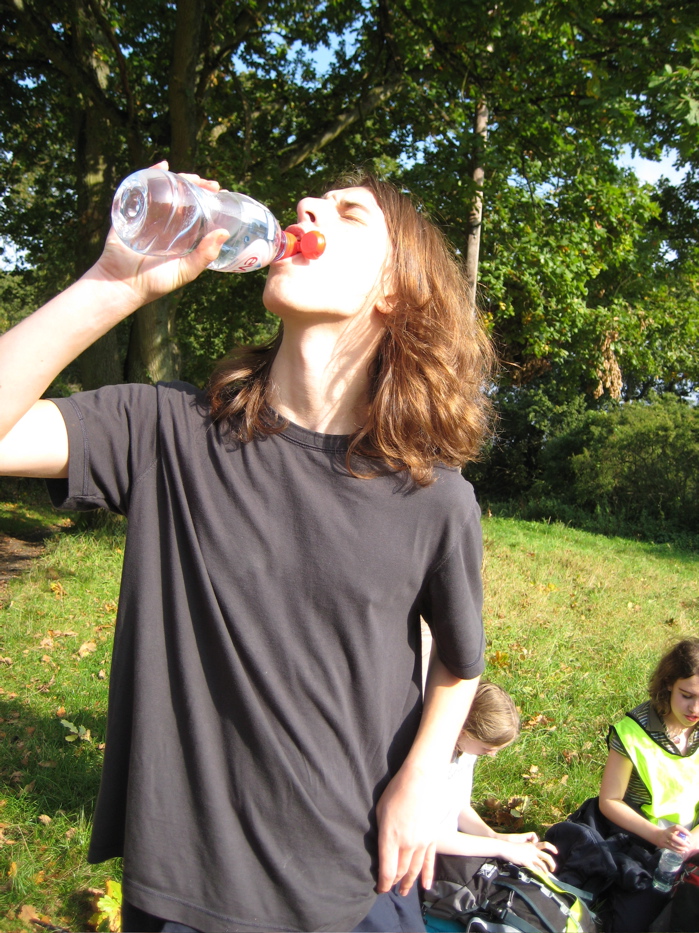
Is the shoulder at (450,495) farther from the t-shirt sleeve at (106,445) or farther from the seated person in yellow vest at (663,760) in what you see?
the seated person in yellow vest at (663,760)

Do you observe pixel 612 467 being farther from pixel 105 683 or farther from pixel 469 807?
pixel 469 807

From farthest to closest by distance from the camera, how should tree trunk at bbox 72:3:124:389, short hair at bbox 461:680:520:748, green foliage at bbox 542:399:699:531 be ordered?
green foliage at bbox 542:399:699:531
tree trunk at bbox 72:3:124:389
short hair at bbox 461:680:520:748

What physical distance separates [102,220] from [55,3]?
2490 mm

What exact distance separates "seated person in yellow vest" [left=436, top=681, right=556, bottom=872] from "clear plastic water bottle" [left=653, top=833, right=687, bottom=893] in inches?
17.6

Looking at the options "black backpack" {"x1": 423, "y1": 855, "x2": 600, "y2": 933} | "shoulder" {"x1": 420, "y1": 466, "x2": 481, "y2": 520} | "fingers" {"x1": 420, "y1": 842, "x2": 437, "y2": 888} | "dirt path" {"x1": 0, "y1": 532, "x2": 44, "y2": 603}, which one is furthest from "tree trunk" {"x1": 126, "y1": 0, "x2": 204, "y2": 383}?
"fingers" {"x1": 420, "y1": 842, "x2": 437, "y2": 888}

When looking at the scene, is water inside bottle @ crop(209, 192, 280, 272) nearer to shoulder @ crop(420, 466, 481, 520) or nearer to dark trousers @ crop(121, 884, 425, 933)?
shoulder @ crop(420, 466, 481, 520)

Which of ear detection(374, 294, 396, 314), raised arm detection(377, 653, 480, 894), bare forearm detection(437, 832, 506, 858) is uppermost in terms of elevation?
ear detection(374, 294, 396, 314)

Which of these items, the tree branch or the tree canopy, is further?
the tree branch

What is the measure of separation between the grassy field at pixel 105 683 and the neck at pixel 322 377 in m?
2.45

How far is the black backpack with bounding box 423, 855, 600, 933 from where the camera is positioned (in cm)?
262

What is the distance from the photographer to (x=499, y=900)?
8.93 feet

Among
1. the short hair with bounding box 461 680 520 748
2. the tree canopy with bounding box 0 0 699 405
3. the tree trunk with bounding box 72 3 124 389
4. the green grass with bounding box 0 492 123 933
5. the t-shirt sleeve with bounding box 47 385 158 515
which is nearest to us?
the t-shirt sleeve with bounding box 47 385 158 515

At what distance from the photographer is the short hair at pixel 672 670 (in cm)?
344

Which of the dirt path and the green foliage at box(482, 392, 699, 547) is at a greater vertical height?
the green foliage at box(482, 392, 699, 547)
